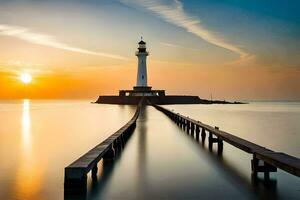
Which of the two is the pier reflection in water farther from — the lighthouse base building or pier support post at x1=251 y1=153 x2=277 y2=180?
the lighthouse base building

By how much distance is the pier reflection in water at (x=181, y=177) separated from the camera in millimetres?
6273

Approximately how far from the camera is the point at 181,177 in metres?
7.58

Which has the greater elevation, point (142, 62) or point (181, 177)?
point (142, 62)

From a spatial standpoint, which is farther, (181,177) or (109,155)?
(109,155)

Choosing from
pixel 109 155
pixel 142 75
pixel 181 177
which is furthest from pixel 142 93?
pixel 181 177

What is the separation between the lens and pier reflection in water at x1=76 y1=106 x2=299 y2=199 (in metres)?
6.27

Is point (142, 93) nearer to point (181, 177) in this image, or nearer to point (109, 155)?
point (109, 155)

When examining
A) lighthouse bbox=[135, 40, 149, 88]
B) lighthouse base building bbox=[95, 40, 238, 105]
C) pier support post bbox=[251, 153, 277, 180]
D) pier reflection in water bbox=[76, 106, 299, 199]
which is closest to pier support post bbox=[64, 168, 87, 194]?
pier reflection in water bbox=[76, 106, 299, 199]

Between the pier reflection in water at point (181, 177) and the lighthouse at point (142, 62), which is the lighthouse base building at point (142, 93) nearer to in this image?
the lighthouse at point (142, 62)

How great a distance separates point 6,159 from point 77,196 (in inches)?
241

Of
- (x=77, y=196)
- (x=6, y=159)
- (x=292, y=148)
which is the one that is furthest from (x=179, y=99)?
(x=77, y=196)

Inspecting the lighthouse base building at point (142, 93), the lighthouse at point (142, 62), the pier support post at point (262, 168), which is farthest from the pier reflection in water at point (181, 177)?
the lighthouse at point (142, 62)

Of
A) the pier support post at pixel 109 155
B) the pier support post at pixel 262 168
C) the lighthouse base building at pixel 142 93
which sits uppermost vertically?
the lighthouse base building at pixel 142 93

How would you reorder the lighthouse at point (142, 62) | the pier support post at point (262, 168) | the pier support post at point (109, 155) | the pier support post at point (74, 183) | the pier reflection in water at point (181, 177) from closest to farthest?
1. the pier support post at point (74, 183)
2. the pier reflection in water at point (181, 177)
3. the pier support post at point (262, 168)
4. the pier support post at point (109, 155)
5. the lighthouse at point (142, 62)
